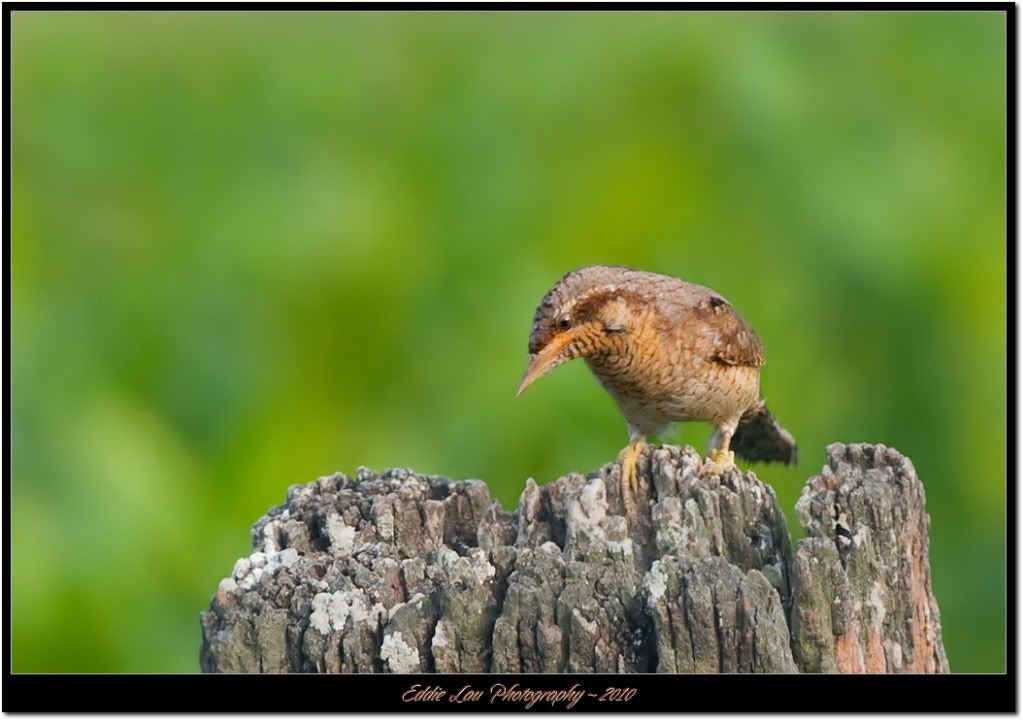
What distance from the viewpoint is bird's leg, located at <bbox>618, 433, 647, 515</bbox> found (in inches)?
200

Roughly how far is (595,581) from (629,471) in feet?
2.18

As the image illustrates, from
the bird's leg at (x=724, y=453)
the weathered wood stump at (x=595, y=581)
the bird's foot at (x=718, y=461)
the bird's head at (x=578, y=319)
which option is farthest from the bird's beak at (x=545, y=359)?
the bird's leg at (x=724, y=453)

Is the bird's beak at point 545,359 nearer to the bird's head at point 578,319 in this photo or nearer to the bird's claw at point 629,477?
the bird's head at point 578,319

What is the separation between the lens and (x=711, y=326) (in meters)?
6.14

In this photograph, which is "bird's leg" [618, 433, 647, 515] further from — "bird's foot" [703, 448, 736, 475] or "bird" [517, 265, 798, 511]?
"bird's foot" [703, 448, 736, 475]

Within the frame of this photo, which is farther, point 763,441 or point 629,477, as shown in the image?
point 763,441

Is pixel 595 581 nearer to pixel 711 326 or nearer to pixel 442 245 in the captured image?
pixel 711 326

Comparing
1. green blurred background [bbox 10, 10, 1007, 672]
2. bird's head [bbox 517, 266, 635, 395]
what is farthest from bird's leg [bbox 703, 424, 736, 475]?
green blurred background [bbox 10, 10, 1007, 672]

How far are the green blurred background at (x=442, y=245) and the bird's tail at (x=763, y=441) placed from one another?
1.99 ft

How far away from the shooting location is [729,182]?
10.6 meters

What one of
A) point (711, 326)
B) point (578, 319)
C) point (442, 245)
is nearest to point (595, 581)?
point (578, 319)

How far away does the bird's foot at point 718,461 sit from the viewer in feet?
17.5

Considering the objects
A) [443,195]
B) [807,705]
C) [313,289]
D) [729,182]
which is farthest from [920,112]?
[807,705]

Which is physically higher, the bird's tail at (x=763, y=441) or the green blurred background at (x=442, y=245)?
the green blurred background at (x=442, y=245)
